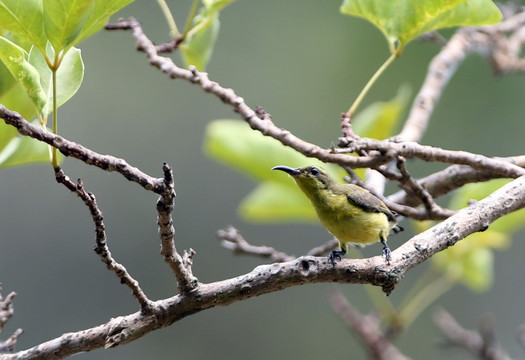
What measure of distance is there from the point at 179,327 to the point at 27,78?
5691mm

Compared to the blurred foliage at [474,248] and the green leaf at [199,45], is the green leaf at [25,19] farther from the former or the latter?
the blurred foliage at [474,248]

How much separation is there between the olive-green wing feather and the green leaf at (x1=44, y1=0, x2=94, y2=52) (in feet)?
4.35

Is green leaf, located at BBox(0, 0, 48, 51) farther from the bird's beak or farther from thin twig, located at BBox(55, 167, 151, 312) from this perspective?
the bird's beak

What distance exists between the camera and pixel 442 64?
3.44 m

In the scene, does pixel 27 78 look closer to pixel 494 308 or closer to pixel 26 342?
pixel 26 342

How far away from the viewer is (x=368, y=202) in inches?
101

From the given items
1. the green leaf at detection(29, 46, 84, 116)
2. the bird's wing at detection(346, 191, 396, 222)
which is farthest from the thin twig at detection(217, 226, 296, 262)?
the green leaf at detection(29, 46, 84, 116)

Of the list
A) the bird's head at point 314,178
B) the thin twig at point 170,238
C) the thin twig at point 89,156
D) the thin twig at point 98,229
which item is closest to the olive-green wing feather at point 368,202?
the bird's head at point 314,178

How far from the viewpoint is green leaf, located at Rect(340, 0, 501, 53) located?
207cm

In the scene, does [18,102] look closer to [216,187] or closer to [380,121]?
[380,121]

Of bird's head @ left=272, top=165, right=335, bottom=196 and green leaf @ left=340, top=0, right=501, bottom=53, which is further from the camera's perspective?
bird's head @ left=272, top=165, right=335, bottom=196

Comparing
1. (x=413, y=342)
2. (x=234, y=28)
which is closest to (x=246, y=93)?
(x=234, y=28)

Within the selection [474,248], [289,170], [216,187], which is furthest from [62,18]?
[216,187]

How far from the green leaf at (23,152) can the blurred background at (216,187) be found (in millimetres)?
4257
